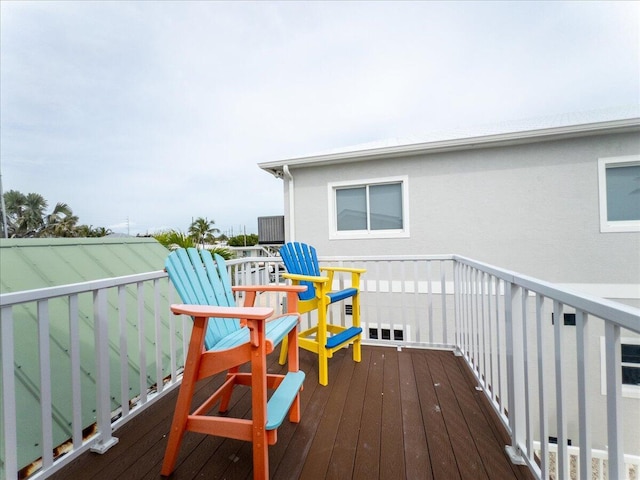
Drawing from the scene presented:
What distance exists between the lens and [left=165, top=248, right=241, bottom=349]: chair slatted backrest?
1.43 metres

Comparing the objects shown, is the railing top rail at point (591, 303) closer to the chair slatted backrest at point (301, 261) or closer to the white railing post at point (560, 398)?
the white railing post at point (560, 398)

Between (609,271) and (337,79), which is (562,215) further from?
(337,79)

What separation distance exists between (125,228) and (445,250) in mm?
28963

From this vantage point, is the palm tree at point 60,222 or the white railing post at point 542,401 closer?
the white railing post at point 542,401

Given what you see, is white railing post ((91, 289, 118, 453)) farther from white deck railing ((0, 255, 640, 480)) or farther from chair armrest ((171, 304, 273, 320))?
chair armrest ((171, 304, 273, 320))

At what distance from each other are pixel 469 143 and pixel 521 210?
4.50 feet

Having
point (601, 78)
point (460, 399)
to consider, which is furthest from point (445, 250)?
point (601, 78)

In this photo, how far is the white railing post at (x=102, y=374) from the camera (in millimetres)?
1388

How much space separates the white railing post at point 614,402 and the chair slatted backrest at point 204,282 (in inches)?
60.0

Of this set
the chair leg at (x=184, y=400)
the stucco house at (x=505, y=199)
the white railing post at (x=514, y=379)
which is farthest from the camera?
the stucco house at (x=505, y=199)

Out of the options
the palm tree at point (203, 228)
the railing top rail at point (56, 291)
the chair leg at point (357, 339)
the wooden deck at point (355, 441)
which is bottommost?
the wooden deck at point (355, 441)

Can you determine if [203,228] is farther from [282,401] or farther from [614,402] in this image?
[614,402]

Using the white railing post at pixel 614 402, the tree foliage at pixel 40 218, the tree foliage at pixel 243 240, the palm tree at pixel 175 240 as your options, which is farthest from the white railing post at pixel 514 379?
the tree foliage at pixel 40 218

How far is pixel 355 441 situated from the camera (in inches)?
55.7
